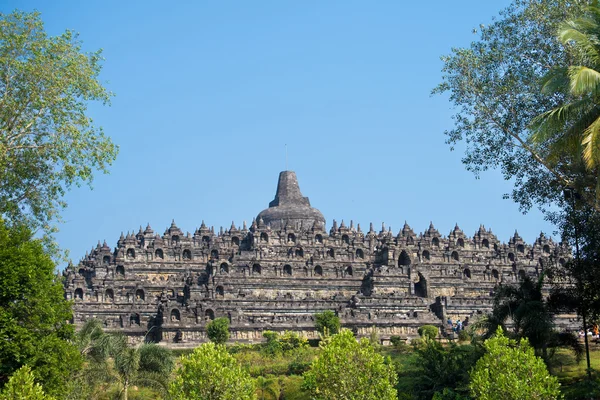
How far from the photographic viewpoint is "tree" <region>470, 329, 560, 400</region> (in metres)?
28.1

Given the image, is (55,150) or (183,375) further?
(55,150)

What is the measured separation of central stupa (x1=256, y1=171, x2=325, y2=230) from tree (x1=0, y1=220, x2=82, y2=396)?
5227 centimetres

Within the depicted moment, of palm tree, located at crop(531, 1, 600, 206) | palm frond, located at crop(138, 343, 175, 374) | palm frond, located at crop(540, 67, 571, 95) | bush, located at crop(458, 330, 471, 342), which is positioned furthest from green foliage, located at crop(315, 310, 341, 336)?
palm frond, located at crop(540, 67, 571, 95)

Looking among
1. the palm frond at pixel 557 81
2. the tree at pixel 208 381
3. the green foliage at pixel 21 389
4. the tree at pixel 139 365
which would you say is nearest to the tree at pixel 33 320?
the green foliage at pixel 21 389

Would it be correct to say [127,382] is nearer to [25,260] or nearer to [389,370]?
[25,260]

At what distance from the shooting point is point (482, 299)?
7056 cm

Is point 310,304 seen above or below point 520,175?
below

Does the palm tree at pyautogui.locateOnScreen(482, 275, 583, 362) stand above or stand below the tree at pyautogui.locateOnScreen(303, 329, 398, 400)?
above

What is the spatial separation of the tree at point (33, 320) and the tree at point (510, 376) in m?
14.8

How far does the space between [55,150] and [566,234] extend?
2340 centimetres

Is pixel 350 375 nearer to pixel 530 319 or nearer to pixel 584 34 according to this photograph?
pixel 530 319

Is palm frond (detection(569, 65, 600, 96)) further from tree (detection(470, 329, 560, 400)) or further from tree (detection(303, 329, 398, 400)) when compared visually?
tree (detection(303, 329, 398, 400))

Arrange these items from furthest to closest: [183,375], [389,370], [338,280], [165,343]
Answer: [338,280], [165,343], [389,370], [183,375]

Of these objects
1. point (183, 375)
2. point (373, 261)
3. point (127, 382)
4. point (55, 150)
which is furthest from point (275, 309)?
point (183, 375)
